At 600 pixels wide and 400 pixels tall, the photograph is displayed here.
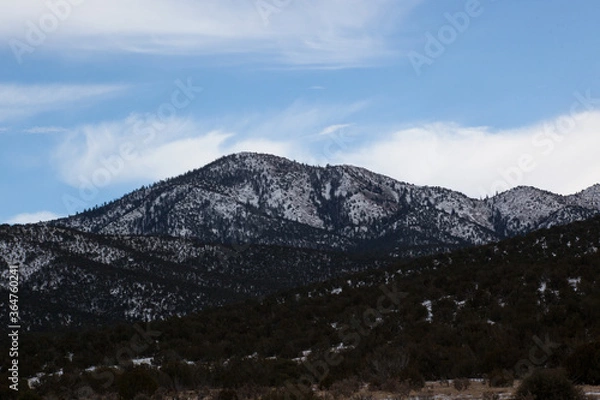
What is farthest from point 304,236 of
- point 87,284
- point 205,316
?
point 205,316

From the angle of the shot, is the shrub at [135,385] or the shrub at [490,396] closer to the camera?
the shrub at [490,396]

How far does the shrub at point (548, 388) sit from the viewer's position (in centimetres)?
1708

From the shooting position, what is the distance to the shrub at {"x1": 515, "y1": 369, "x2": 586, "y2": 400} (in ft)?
56.0

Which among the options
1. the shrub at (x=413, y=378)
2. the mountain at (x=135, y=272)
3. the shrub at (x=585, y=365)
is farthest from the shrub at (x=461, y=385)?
the mountain at (x=135, y=272)

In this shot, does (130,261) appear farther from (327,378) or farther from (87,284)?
(327,378)

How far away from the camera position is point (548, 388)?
1727 centimetres

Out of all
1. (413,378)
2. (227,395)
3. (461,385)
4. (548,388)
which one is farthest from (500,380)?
(227,395)

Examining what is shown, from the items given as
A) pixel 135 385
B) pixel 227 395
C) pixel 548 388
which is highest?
pixel 135 385

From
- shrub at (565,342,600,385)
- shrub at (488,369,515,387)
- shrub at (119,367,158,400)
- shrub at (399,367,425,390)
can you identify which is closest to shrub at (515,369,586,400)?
shrub at (565,342,600,385)

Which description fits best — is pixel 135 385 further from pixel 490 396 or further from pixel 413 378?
pixel 490 396

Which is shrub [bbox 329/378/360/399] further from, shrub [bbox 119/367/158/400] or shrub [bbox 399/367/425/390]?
shrub [bbox 119/367/158/400]

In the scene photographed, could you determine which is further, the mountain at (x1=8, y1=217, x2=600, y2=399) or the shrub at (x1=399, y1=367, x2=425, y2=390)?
the mountain at (x1=8, y1=217, x2=600, y2=399)

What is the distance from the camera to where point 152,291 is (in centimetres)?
9275

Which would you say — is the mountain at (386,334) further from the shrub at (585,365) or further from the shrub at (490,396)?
the shrub at (490,396)
